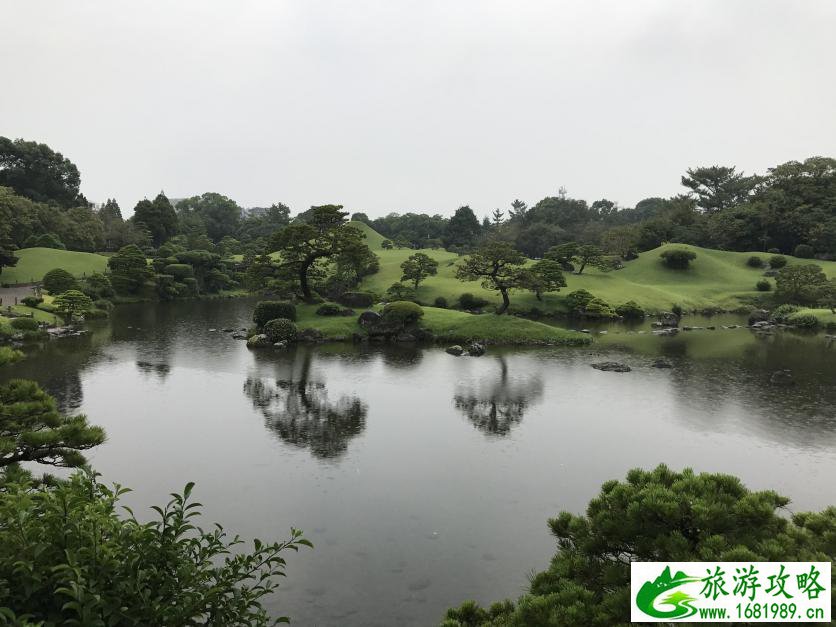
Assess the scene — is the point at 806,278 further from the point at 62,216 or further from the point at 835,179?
the point at 62,216

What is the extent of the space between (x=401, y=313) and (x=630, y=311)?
25949mm

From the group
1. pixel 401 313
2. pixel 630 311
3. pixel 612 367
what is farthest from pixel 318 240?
pixel 630 311

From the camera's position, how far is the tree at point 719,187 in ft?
316

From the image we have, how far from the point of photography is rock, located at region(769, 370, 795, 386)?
82.3 ft

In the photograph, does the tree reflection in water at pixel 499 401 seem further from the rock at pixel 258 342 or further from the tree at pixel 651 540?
the rock at pixel 258 342

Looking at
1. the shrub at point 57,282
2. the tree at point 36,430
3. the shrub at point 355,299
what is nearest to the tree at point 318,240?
the shrub at point 355,299

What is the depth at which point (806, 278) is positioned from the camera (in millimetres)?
53844

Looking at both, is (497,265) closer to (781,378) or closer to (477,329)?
(477,329)

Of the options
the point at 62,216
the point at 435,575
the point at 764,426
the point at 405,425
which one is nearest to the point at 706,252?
the point at 764,426

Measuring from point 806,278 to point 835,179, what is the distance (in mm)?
31506

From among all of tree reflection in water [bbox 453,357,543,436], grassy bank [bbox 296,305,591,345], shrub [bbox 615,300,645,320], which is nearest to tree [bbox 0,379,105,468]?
tree reflection in water [bbox 453,357,543,436]

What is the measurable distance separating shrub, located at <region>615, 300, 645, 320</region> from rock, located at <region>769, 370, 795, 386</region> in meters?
23.0

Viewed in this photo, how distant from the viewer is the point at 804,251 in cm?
7044

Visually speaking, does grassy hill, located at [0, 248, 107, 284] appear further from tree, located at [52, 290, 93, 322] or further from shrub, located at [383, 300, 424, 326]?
shrub, located at [383, 300, 424, 326]
